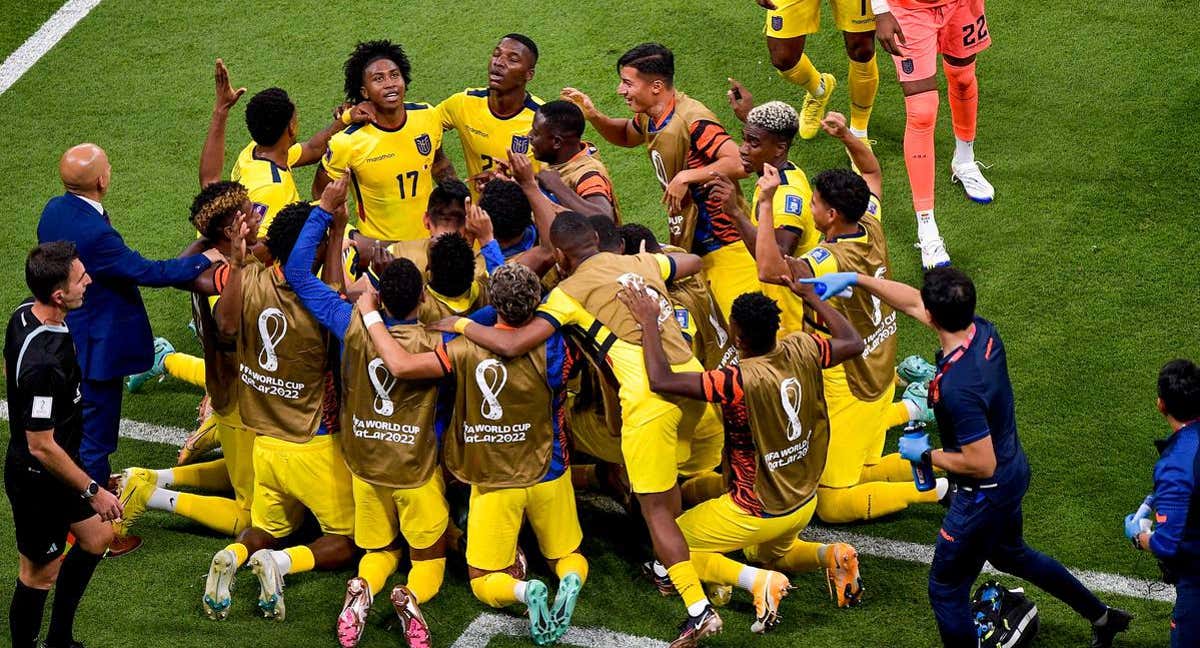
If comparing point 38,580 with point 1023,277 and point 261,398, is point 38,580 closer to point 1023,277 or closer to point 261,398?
point 261,398

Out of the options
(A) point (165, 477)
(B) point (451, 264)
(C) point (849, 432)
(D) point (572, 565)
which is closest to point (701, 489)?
(C) point (849, 432)

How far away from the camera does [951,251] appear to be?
36.2 ft

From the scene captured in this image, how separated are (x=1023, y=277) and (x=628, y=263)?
13.1 ft

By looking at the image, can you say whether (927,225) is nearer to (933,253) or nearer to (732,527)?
(933,253)

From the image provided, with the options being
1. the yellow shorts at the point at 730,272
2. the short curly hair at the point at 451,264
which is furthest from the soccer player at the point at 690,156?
the short curly hair at the point at 451,264

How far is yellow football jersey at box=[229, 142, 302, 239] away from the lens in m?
9.11

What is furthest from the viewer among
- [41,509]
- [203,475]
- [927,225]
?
[927,225]

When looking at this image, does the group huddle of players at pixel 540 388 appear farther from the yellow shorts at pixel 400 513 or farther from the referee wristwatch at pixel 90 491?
the referee wristwatch at pixel 90 491

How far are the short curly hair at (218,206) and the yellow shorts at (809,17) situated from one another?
4.98 m

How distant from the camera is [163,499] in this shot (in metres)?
8.48

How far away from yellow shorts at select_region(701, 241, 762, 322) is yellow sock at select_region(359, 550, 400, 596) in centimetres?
270

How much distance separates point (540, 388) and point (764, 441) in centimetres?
119

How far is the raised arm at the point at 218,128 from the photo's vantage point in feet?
30.7

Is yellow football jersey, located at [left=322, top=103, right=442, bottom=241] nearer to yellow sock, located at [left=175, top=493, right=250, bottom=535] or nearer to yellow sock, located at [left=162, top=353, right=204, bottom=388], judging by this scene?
yellow sock, located at [left=162, top=353, right=204, bottom=388]
